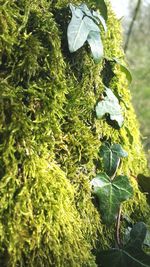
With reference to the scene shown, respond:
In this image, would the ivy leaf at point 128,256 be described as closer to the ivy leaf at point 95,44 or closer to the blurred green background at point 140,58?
the ivy leaf at point 95,44

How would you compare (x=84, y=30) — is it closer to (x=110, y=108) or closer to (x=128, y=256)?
(x=110, y=108)

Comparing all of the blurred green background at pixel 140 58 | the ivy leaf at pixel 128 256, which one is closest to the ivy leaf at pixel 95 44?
the ivy leaf at pixel 128 256

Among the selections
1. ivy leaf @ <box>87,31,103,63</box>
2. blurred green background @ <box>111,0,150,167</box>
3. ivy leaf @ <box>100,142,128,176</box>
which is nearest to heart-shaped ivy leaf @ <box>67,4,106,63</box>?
ivy leaf @ <box>87,31,103,63</box>

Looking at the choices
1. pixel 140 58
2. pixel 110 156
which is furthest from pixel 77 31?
pixel 140 58

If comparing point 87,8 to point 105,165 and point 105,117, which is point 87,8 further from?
point 105,165

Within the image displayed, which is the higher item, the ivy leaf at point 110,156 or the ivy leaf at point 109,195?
the ivy leaf at point 110,156
